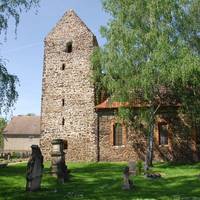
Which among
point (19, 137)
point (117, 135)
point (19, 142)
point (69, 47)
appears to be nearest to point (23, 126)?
point (19, 137)

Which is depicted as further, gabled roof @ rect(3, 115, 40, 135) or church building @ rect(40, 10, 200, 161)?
gabled roof @ rect(3, 115, 40, 135)

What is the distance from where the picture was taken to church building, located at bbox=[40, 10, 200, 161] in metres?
30.6

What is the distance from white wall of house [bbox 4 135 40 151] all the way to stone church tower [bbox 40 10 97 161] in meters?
37.0

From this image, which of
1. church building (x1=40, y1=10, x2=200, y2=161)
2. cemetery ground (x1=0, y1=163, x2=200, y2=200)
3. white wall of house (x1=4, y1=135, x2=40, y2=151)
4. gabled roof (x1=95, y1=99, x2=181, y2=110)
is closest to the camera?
cemetery ground (x1=0, y1=163, x2=200, y2=200)

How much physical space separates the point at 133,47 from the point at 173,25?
11.4 feet

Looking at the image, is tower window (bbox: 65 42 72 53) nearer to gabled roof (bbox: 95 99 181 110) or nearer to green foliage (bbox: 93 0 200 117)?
gabled roof (bbox: 95 99 181 110)

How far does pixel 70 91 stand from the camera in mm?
33406

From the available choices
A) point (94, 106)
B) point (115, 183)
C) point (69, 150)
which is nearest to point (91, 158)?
point (69, 150)

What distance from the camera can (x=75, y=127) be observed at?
32.6m

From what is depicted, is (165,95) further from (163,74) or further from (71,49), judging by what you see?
(71,49)

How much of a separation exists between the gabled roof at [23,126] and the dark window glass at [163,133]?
4209 cm

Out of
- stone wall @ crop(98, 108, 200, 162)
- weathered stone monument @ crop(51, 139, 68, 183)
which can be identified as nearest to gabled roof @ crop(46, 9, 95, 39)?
stone wall @ crop(98, 108, 200, 162)

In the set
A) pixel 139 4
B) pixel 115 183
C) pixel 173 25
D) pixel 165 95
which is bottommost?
pixel 115 183

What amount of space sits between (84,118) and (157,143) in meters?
6.88
